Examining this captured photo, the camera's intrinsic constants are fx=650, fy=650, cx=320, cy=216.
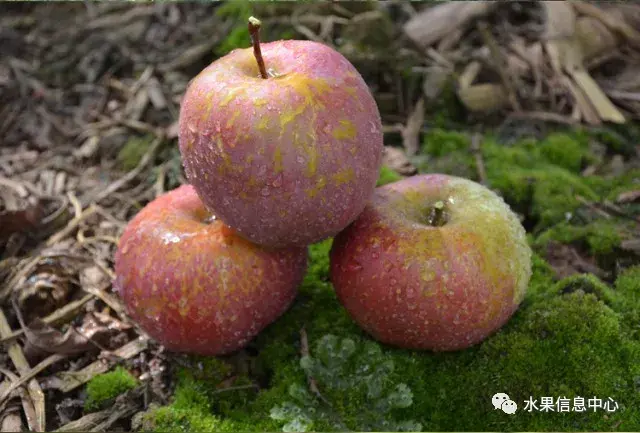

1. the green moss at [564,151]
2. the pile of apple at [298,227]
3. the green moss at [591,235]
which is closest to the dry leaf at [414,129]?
the green moss at [564,151]

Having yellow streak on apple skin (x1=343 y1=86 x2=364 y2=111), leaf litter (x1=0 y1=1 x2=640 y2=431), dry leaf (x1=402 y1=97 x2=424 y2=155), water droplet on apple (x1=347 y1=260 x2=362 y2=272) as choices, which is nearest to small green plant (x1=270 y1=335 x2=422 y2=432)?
water droplet on apple (x1=347 y1=260 x2=362 y2=272)

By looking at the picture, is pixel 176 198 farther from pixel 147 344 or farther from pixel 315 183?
pixel 315 183

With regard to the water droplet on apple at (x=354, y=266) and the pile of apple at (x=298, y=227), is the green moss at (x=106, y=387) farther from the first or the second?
the water droplet on apple at (x=354, y=266)

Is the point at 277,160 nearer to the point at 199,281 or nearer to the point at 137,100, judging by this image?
the point at 199,281

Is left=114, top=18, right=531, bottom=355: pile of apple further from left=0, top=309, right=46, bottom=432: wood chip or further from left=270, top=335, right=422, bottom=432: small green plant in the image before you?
left=0, top=309, right=46, bottom=432: wood chip

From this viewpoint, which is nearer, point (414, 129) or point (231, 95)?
point (231, 95)

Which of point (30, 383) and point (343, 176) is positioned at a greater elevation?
point (343, 176)

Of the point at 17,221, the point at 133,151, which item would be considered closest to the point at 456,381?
the point at 17,221
